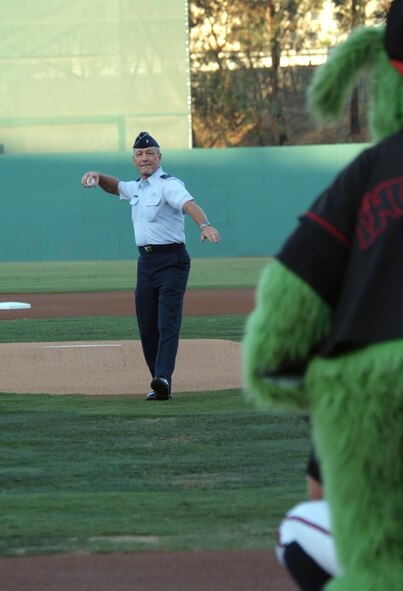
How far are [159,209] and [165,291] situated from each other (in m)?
0.58

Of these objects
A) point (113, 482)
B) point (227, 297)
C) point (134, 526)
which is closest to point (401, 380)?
point (134, 526)

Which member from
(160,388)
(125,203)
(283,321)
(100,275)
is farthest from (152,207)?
(125,203)

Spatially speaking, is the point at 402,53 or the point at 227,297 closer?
the point at 402,53

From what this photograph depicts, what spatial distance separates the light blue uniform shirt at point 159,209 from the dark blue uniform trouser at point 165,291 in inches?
3.5

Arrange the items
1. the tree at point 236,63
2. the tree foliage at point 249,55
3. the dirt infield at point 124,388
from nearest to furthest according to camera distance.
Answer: the dirt infield at point 124,388
the tree foliage at point 249,55
the tree at point 236,63

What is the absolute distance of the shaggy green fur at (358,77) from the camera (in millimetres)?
2557

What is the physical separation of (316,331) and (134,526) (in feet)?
9.70

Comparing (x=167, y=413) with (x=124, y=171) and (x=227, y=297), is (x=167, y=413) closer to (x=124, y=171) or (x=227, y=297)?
(x=227, y=297)

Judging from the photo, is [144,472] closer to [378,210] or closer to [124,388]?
[124,388]

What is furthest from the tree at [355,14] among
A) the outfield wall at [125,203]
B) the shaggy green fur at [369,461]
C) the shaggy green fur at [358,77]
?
the shaggy green fur at [369,461]

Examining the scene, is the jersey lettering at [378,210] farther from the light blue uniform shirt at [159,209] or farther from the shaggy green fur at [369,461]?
the light blue uniform shirt at [159,209]

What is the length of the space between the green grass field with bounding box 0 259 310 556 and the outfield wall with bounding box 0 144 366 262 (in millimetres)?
23467

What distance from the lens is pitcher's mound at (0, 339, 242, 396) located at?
10.8 metres

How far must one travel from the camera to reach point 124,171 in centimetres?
3347
